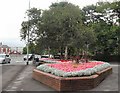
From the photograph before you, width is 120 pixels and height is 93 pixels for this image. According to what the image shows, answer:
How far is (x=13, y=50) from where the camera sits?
Answer: 96812 mm

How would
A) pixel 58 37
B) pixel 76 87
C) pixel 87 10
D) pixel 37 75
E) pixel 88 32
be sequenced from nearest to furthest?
pixel 76 87 → pixel 37 75 → pixel 58 37 → pixel 88 32 → pixel 87 10

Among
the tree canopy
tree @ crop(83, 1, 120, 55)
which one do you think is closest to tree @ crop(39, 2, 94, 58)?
the tree canopy

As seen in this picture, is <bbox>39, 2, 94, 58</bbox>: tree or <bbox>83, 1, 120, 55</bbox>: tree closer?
<bbox>39, 2, 94, 58</bbox>: tree

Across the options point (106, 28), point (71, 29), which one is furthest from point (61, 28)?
point (106, 28)

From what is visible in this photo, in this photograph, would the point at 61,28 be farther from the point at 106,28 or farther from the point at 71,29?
the point at 106,28

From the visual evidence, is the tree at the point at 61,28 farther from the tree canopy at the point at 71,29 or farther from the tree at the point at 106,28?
the tree at the point at 106,28

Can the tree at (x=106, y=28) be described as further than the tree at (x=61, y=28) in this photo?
Yes

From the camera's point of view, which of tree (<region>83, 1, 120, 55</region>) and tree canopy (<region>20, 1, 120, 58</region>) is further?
tree (<region>83, 1, 120, 55</region>)

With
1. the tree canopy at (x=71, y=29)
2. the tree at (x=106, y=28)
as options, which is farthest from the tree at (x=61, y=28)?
the tree at (x=106, y=28)

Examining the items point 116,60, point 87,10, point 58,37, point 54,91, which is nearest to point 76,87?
point 54,91

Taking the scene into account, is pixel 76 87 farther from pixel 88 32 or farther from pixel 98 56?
pixel 98 56

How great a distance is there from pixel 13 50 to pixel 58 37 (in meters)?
62.3

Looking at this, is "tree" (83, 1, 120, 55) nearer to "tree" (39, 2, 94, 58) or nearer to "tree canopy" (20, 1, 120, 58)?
"tree canopy" (20, 1, 120, 58)

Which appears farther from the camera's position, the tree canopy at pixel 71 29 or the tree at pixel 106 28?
the tree at pixel 106 28
